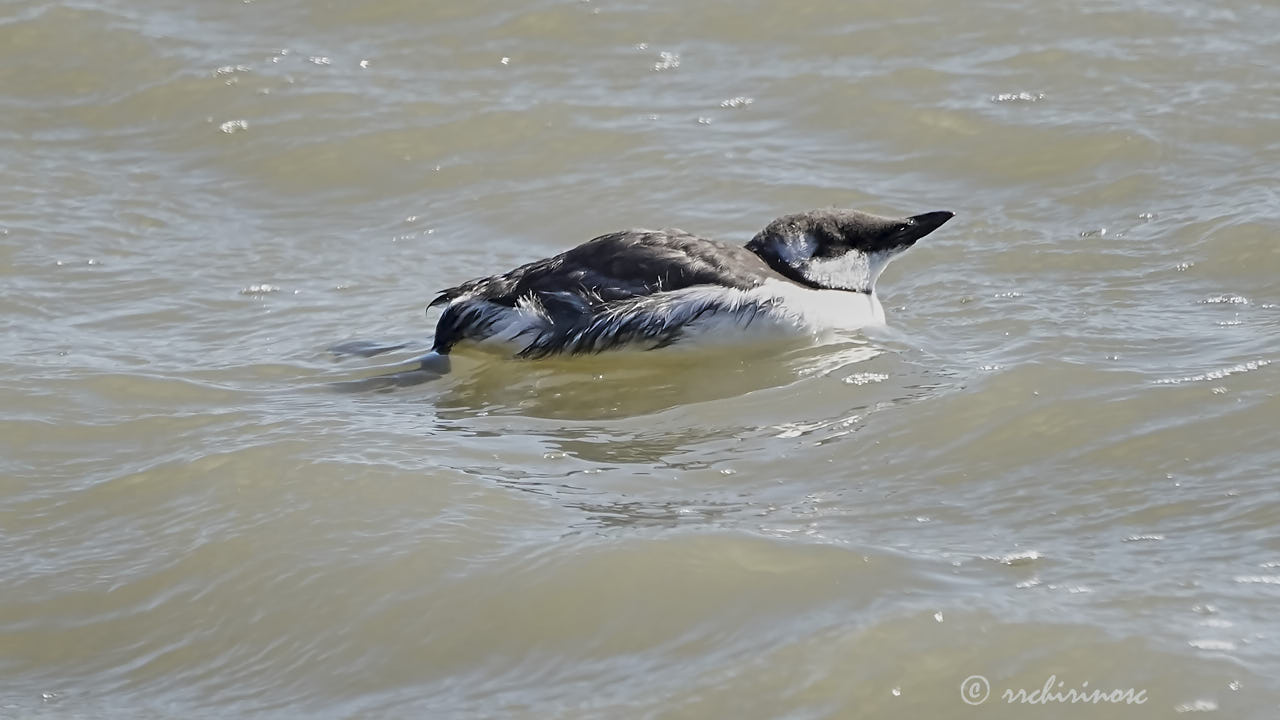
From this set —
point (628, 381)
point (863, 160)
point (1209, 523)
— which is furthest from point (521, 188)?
point (1209, 523)

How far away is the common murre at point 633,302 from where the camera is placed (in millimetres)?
7785

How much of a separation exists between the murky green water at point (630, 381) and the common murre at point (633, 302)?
193 mm

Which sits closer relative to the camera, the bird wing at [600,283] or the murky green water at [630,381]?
the murky green water at [630,381]

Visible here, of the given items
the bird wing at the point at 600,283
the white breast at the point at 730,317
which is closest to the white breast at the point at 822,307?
the white breast at the point at 730,317

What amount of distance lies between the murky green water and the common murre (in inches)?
7.6

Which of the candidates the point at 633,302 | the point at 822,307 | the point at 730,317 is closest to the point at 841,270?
the point at 822,307

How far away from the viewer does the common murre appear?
7785 mm

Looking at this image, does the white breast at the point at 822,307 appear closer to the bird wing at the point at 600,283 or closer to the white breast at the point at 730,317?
the white breast at the point at 730,317

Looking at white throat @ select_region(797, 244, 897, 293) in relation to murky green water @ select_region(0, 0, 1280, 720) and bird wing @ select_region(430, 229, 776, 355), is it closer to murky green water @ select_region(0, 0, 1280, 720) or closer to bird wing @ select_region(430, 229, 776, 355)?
murky green water @ select_region(0, 0, 1280, 720)

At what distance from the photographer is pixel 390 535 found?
19.1 feet

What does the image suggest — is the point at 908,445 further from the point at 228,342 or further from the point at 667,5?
the point at 667,5

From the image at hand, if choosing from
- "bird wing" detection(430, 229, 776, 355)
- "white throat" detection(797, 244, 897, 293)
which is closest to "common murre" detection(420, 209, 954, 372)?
"bird wing" detection(430, 229, 776, 355)

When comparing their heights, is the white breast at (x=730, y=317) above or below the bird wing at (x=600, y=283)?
below

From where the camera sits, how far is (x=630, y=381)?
25.7 ft
